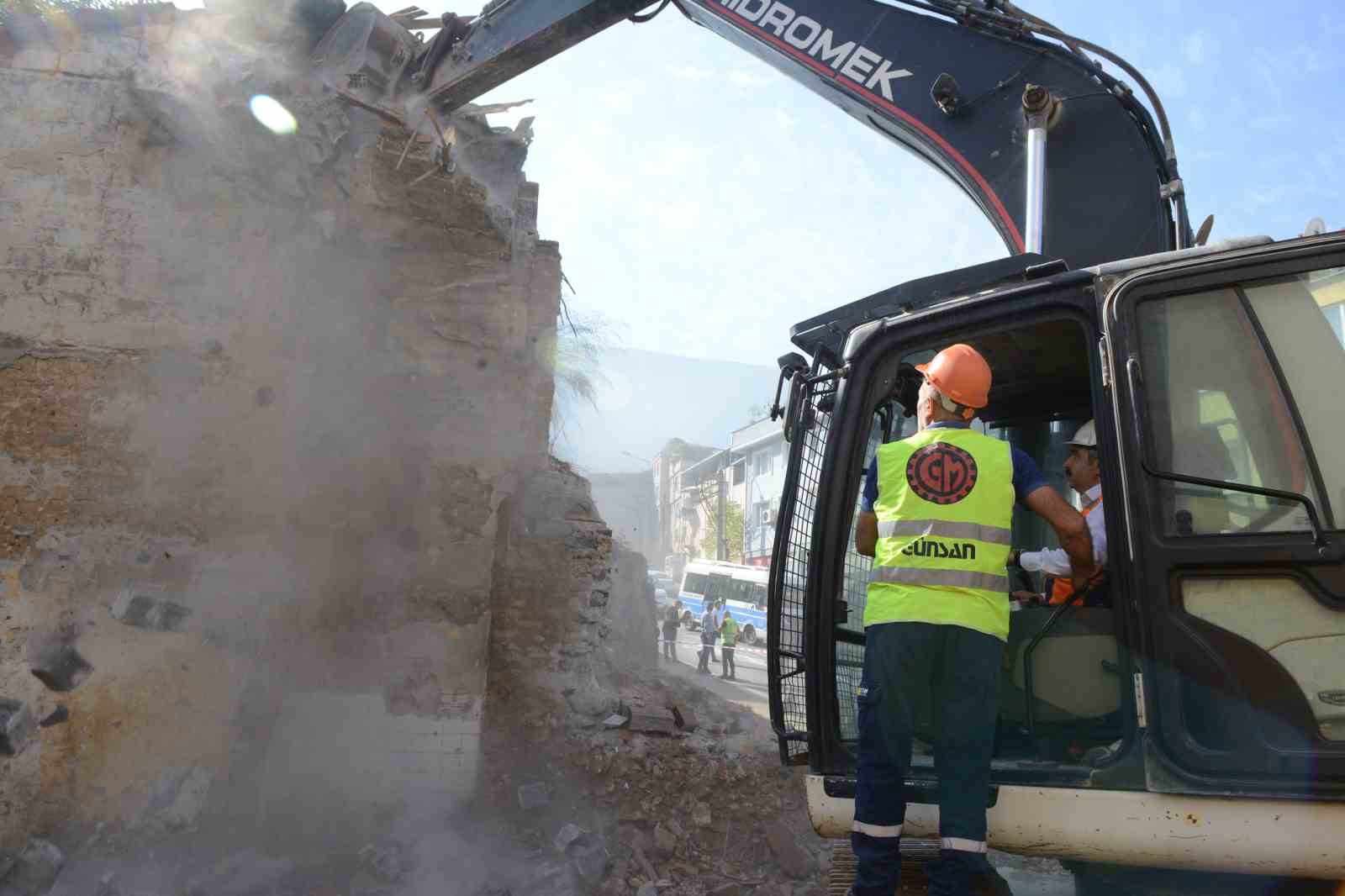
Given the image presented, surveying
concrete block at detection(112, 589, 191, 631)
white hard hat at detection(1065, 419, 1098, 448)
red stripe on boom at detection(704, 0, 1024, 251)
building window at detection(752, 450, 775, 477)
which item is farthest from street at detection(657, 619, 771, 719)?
building window at detection(752, 450, 775, 477)

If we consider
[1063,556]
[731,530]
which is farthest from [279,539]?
[731,530]

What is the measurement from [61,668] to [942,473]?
4965 mm

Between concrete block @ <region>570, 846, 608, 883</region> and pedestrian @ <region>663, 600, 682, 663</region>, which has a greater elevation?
pedestrian @ <region>663, 600, 682, 663</region>

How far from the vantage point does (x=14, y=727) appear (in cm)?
489

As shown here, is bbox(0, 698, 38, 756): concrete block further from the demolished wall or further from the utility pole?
the utility pole

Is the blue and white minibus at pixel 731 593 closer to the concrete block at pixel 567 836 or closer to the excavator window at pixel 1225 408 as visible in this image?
the concrete block at pixel 567 836

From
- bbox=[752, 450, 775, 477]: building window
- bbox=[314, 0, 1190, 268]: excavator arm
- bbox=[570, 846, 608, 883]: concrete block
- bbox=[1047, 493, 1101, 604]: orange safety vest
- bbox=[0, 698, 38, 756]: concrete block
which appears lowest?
bbox=[570, 846, 608, 883]: concrete block

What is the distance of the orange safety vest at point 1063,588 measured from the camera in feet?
9.88

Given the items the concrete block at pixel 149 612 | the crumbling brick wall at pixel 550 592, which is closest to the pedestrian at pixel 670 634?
the crumbling brick wall at pixel 550 592

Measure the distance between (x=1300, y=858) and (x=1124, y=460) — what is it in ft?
3.38

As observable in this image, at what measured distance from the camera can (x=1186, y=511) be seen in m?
2.43

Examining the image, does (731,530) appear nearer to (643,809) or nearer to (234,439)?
(643,809)

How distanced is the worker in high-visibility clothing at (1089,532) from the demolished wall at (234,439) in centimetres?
426

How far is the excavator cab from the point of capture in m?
2.27
